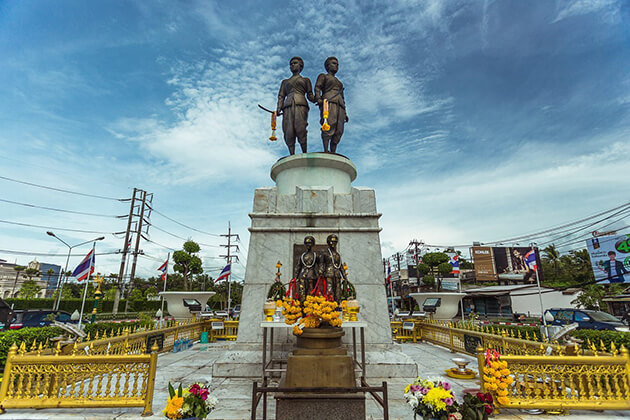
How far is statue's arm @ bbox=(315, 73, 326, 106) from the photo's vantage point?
11.2 m

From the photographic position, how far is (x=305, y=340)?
5379 mm

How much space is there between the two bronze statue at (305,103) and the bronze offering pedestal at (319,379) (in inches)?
286

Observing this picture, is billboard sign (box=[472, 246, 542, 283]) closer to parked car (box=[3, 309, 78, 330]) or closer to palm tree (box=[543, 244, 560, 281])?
palm tree (box=[543, 244, 560, 281])

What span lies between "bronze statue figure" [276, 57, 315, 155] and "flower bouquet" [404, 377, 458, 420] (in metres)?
8.82

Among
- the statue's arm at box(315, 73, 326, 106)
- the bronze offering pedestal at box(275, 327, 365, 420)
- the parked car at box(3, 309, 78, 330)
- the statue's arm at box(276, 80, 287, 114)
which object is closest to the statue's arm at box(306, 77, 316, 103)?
the statue's arm at box(315, 73, 326, 106)

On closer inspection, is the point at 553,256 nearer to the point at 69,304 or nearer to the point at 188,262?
the point at 188,262

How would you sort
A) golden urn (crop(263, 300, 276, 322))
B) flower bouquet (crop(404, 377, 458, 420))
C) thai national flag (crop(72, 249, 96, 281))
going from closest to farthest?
1. flower bouquet (crop(404, 377, 458, 420))
2. golden urn (crop(263, 300, 276, 322))
3. thai national flag (crop(72, 249, 96, 281))

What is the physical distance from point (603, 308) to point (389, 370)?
35339 mm

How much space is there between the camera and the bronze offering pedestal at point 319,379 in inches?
175

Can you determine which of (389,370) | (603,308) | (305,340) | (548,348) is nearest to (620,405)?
(548,348)

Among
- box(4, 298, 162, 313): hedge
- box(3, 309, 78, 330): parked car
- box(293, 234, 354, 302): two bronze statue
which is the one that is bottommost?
box(4, 298, 162, 313): hedge

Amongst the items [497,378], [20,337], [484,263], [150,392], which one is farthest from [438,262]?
[20,337]

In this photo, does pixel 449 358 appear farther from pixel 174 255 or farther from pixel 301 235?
pixel 174 255

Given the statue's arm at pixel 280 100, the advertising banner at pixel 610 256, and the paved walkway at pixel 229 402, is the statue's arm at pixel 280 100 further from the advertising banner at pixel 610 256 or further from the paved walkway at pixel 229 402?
the advertising banner at pixel 610 256
